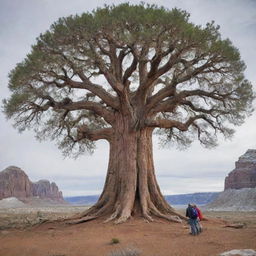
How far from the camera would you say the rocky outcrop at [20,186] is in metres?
166

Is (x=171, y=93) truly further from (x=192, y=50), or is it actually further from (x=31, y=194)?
(x=31, y=194)

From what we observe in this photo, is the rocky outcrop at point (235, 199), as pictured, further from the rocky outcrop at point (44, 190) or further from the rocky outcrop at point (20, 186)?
the rocky outcrop at point (44, 190)

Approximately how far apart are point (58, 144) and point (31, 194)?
163 meters

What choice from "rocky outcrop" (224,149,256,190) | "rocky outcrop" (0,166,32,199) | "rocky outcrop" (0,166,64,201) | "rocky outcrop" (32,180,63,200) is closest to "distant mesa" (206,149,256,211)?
"rocky outcrop" (224,149,256,190)

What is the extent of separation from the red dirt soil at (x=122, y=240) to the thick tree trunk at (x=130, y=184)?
0.97m

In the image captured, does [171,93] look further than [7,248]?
Yes

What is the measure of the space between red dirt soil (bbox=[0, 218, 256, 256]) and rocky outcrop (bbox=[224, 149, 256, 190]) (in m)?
94.8

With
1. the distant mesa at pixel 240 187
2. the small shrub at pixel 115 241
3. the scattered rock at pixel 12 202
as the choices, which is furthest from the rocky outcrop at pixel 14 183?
the small shrub at pixel 115 241

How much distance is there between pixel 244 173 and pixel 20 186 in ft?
338

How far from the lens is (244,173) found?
109438mm

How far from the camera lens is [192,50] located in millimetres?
18078

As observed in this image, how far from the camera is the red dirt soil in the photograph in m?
11.5

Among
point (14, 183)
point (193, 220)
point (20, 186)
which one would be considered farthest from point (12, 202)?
point (193, 220)

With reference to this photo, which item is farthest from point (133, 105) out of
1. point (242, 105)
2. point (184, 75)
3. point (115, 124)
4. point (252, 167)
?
point (252, 167)
